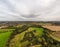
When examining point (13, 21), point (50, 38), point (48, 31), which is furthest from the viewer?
point (13, 21)

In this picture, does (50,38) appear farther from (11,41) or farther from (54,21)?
(54,21)

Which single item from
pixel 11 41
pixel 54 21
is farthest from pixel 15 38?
pixel 54 21

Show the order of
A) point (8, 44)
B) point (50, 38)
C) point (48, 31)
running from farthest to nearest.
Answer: point (48, 31), point (50, 38), point (8, 44)

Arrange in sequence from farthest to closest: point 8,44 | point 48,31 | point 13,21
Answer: point 13,21 < point 48,31 < point 8,44

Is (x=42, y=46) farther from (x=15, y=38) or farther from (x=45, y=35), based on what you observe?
(x=15, y=38)

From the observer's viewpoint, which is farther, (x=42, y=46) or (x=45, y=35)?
(x=45, y=35)

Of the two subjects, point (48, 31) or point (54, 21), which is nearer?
point (48, 31)

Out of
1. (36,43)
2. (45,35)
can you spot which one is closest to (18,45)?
(36,43)

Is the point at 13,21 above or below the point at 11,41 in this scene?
above

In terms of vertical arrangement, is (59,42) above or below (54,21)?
below

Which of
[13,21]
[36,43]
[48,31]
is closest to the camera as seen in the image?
[36,43]
